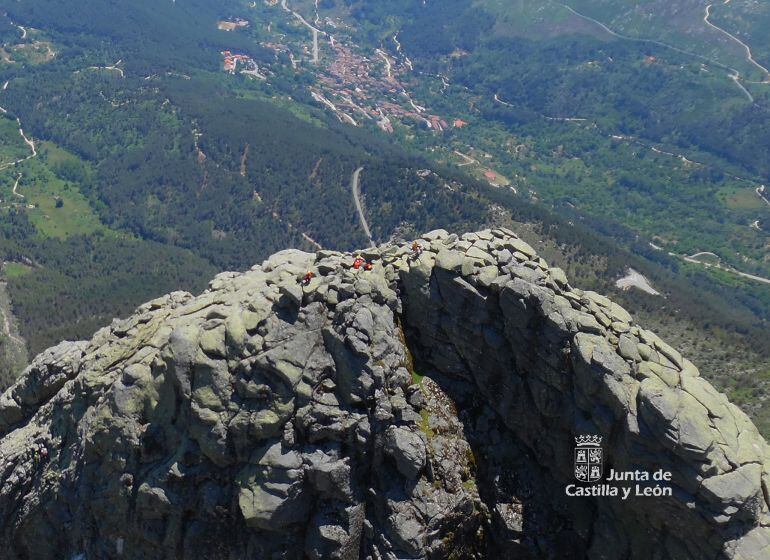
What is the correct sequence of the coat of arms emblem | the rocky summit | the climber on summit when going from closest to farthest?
the rocky summit → the coat of arms emblem → the climber on summit

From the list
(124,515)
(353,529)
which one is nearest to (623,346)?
(353,529)

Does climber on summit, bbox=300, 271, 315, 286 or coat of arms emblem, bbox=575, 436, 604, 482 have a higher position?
climber on summit, bbox=300, 271, 315, 286

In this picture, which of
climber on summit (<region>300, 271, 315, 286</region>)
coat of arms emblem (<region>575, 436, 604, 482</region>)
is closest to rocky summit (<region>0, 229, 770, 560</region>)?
climber on summit (<region>300, 271, 315, 286</region>)

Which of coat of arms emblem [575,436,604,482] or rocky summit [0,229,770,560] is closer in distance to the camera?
rocky summit [0,229,770,560]

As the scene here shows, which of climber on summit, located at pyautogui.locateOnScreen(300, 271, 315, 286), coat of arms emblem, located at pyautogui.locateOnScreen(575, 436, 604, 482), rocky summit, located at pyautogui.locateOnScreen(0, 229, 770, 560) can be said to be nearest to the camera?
rocky summit, located at pyautogui.locateOnScreen(0, 229, 770, 560)

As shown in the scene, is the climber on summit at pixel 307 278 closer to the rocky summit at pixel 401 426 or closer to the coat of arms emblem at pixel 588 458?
the rocky summit at pixel 401 426

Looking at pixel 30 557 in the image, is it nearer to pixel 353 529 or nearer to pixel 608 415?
pixel 353 529

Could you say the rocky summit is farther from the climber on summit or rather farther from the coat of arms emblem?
the coat of arms emblem

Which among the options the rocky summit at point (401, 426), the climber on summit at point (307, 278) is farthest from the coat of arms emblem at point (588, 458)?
the climber on summit at point (307, 278)
